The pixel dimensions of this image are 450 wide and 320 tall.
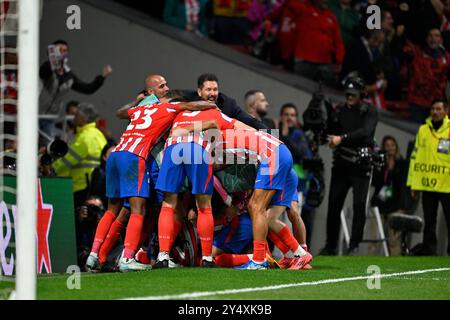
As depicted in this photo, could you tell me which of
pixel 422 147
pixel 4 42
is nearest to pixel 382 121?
pixel 422 147

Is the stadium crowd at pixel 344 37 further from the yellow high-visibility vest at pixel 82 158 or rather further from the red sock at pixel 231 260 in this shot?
the red sock at pixel 231 260

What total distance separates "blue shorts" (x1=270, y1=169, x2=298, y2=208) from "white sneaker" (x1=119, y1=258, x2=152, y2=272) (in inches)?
59.7

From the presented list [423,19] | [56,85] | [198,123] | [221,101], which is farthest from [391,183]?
[198,123]

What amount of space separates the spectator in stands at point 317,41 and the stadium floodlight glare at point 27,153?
10207 mm

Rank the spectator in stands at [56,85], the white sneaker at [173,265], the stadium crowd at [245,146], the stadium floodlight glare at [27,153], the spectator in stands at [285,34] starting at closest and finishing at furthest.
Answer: the stadium floodlight glare at [27,153] → the stadium crowd at [245,146] → the white sneaker at [173,265] → the spectator in stands at [56,85] → the spectator in stands at [285,34]

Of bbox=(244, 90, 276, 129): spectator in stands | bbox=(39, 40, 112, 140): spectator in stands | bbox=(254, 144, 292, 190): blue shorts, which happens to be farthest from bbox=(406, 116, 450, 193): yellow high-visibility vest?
bbox=(254, 144, 292, 190): blue shorts

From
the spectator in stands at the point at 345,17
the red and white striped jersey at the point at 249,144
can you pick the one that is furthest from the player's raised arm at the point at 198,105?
the spectator in stands at the point at 345,17

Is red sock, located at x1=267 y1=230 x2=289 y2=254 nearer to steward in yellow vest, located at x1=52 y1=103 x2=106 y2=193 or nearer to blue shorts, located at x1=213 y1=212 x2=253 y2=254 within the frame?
blue shorts, located at x1=213 y1=212 x2=253 y2=254

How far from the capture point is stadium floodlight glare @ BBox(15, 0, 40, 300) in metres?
8.60

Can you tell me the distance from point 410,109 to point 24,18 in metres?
11.8

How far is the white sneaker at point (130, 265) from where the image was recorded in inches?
473

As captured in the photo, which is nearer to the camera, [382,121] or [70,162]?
[70,162]

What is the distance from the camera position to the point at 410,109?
1959cm
